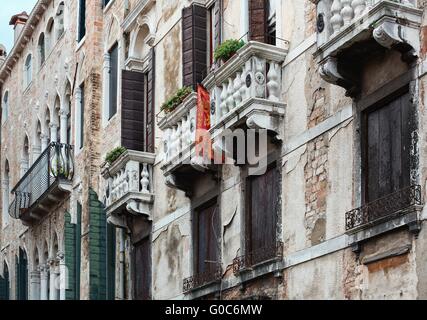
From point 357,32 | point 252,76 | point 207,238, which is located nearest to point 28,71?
point 207,238

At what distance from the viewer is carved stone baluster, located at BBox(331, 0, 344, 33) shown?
14.8 meters

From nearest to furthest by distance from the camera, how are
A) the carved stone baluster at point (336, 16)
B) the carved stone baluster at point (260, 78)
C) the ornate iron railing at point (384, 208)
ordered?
the ornate iron railing at point (384, 208) → the carved stone baluster at point (336, 16) → the carved stone baluster at point (260, 78)

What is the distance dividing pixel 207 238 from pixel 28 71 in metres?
14.5

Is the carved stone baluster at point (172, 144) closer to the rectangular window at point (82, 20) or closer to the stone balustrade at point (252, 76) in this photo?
the stone balustrade at point (252, 76)

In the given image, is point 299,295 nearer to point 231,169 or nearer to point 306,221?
point 306,221

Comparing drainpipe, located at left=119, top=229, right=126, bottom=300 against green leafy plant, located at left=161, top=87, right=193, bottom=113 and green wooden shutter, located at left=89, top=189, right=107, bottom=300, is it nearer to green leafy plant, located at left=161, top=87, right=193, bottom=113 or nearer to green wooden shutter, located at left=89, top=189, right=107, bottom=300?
green wooden shutter, located at left=89, top=189, right=107, bottom=300

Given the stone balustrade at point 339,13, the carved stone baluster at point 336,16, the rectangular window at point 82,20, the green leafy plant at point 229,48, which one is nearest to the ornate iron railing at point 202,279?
the green leafy plant at point 229,48

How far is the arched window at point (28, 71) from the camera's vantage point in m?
32.1

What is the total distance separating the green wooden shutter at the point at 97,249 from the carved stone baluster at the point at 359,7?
10223 mm

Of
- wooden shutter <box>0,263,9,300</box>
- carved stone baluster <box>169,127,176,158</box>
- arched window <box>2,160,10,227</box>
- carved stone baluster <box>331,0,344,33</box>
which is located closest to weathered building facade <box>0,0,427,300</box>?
carved stone baluster <box>331,0,344,33</box>

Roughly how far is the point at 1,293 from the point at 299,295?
661 inches

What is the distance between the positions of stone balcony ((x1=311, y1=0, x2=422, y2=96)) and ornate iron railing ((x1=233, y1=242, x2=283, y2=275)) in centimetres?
261
